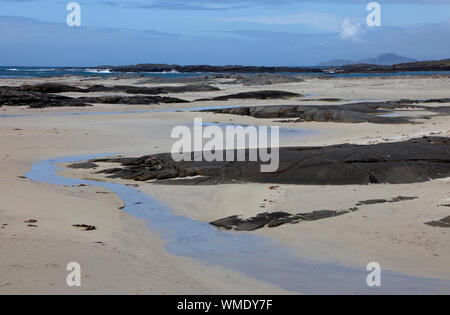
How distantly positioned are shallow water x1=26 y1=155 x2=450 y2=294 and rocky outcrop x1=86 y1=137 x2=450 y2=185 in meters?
2.37

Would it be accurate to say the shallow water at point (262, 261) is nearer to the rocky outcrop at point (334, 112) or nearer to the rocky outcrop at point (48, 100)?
the rocky outcrop at point (334, 112)

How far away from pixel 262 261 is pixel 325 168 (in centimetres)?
511

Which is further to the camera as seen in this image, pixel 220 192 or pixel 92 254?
pixel 220 192

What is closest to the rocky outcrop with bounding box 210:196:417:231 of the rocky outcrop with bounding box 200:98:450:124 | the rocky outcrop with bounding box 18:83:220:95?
the rocky outcrop with bounding box 200:98:450:124

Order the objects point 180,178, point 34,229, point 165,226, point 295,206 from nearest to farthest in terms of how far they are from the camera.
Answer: point 34,229, point 165,226, point 295,206, point 180,178

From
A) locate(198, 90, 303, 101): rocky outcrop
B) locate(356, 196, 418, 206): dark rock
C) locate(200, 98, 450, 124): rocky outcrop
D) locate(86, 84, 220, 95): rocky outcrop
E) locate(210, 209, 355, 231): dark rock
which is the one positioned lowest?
locate(210, 209, 355, 231): dark rock

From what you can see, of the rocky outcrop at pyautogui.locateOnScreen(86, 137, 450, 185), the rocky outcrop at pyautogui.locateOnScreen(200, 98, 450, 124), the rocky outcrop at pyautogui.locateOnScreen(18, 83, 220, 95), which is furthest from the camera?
the rocky outcrop at pyautogui.locateOnScreen(18, 83, 220, 95)

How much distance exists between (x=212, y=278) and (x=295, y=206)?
3.73 m

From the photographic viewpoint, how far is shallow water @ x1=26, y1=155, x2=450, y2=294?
6.28m

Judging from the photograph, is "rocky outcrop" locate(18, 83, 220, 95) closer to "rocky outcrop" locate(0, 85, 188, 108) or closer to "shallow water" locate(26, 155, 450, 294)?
"rocky outcrop" locate(0, 85, 188, 108)
